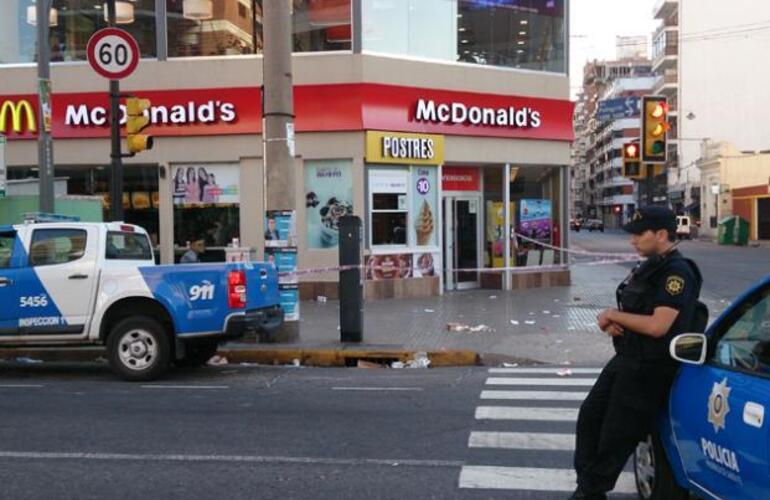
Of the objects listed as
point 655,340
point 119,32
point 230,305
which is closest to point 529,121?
point 119,32

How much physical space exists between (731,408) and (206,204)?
1483 cm

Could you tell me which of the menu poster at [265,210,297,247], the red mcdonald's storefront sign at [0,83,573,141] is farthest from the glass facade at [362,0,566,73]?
the menu poster at [265,210,297,247]

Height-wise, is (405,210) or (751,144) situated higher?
(751,144)

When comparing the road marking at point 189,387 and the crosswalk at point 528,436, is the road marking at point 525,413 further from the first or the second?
the road marking at point 189,387

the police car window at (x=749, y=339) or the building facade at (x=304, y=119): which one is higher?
the building facade at (x=304, y=119)

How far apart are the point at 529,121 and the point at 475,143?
5.13ft

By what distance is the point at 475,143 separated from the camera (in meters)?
18.1

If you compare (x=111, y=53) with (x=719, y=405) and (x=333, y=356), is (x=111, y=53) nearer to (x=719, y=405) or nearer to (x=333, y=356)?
(x=333, y=356)

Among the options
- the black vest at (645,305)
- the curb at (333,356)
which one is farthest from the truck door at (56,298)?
the black vest at (645,305)

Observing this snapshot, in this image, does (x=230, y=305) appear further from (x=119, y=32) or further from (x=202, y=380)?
(x=119, y=32)

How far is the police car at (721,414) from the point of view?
3.42 meters

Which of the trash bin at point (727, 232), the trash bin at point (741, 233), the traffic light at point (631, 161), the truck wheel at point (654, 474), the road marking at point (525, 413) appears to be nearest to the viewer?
the truck wheel at point (654, 474)

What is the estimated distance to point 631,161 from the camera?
533 inches

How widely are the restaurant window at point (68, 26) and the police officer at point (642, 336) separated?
15.0 m
